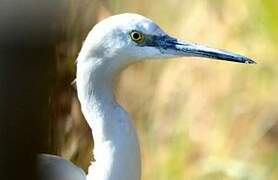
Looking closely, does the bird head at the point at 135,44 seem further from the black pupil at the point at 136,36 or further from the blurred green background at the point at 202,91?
the blurred green background at the point at 202,91

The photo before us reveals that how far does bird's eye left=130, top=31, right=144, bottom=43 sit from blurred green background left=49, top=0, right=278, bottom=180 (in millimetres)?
497

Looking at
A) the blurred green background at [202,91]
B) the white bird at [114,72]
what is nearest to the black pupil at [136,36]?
the white bird at [114,72]

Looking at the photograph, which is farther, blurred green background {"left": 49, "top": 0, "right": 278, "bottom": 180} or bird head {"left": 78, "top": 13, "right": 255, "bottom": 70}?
blurred green background {"left": 49, "top": 0, "right": 278, "bottom": 180}

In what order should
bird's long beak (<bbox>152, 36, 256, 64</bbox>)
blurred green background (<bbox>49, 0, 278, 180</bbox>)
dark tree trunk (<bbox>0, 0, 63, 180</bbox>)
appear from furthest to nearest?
blurred green background (<bbox>49, 0, 278, 180</bbox>)
bird's long beak (<bbox>152, 36, 256, 64</bbox>)
dark tree trunk (<bbox>0, 0, 63, 180</bbox>)

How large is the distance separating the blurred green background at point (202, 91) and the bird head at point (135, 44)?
47cm

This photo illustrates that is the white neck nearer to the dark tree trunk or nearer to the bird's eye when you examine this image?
the bird's eye

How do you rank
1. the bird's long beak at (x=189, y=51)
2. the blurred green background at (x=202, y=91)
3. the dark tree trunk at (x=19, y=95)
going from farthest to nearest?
the blurred green background at (x=202, y=91), the bird's long beak at (x=189, y=51), the dark tree trunk at (x=19, y=95)

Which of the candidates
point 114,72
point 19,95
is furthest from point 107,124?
point 19,95

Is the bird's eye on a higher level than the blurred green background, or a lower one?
higher

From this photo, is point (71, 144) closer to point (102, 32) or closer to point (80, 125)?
point (80, 125)

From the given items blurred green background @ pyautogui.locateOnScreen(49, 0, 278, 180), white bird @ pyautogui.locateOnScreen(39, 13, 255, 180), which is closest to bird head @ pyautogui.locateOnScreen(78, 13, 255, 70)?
white bird @ pyautogui.locateOnScreen(39, 13, 255, 180)

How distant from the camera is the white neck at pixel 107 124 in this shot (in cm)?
118

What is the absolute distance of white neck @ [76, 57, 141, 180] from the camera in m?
1.18

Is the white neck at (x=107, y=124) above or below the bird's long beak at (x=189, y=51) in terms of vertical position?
below
